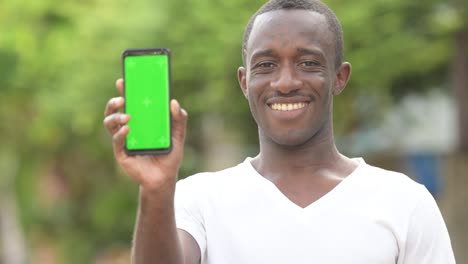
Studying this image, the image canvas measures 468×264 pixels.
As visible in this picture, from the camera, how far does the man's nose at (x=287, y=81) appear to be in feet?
11.9

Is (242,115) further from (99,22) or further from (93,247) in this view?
(93,247)

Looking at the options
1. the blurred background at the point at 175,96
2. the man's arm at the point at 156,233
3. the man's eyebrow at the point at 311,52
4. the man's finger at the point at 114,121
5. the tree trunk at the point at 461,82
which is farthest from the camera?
the tree trunk at the point at 461,82

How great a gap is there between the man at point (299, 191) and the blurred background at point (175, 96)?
872 cm

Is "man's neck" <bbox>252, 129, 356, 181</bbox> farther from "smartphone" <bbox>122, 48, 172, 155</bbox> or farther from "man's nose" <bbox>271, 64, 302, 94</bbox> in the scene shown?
"smartphone" <bbox>122, 48, 172, 155</bbox>

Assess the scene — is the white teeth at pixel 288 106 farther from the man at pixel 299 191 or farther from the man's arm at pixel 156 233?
the man's arm at pixel 156 233

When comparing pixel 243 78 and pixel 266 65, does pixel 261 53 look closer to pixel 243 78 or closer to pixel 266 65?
pixel 266 65

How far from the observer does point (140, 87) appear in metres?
3.26

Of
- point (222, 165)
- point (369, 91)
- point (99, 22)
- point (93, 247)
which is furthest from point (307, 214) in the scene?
point (93, 247)

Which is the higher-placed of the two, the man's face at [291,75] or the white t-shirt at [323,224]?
the man's face at [291,75]

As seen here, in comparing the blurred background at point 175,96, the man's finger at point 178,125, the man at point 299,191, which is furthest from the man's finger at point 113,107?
the blurred background at point 175,96

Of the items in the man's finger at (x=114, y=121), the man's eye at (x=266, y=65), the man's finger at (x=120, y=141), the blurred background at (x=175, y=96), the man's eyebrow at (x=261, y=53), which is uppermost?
the man's eyebrow at (x=261, y=53)

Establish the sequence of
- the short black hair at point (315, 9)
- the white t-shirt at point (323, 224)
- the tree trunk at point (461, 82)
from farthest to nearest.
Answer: the tree trunk at point (461, 82), the short black hair at point (315, 9), the white t-shirt at point (323, 224)

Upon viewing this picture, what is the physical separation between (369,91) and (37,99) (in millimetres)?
9285

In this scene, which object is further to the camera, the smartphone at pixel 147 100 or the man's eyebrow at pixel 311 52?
the man's eyebrow at pixel 311 52
